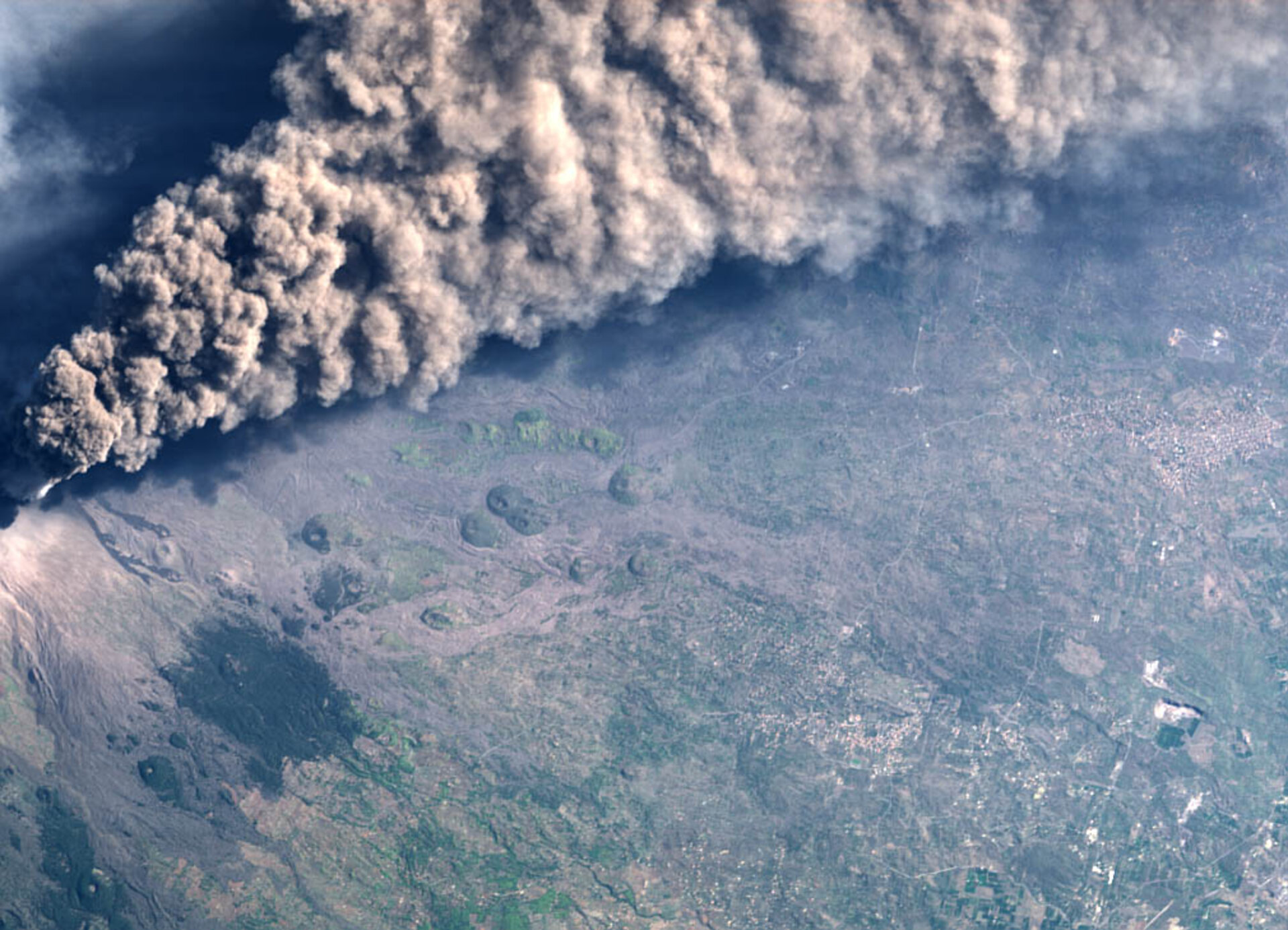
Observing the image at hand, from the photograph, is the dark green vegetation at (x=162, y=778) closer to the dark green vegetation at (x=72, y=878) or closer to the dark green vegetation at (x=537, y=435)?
the dark green vegetation at (x=72, y=878)

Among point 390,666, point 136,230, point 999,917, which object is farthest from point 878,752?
point 136,230

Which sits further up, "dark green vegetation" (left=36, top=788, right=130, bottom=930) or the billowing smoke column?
the billowing smoke column

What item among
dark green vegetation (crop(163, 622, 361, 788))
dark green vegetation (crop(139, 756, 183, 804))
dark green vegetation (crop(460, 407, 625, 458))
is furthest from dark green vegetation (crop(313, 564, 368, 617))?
dark green vegetation (crop(139, 756, 183, 804))

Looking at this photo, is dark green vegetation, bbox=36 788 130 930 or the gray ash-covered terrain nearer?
the gray ash-covered terrain

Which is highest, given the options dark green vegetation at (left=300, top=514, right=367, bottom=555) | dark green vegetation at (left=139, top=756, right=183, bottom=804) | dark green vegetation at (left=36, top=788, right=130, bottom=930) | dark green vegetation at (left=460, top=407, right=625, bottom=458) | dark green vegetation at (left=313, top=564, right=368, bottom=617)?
dark green vegetation at (left=460, top=407, right=625, bottom=458)

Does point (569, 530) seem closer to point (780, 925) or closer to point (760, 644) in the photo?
point (760, 644)

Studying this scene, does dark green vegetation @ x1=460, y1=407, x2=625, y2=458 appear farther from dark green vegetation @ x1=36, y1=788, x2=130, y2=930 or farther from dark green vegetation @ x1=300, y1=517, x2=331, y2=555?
dark green vegetation @ x1=36, y1=788, x2=130, y2=930

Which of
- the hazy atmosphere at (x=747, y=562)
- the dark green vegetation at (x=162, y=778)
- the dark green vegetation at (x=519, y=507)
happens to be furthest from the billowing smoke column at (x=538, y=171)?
→ the dark green vegetation at (x=162, y=778)

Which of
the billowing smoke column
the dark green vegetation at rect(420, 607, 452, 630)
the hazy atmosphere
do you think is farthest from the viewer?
the dark green vegetation at rect(420, 607, 452, 630)
